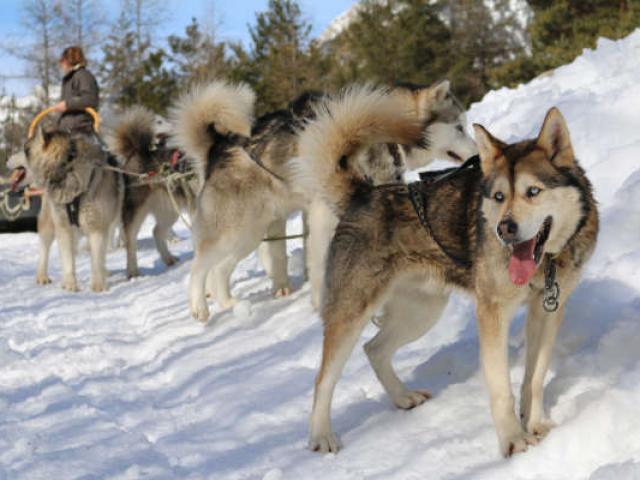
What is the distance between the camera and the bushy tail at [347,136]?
322 cm

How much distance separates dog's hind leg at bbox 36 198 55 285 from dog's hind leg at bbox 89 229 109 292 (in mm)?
907

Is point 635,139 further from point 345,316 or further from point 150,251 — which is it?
point 150,251

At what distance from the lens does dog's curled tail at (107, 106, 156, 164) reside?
8461 mm

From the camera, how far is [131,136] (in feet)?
28.3

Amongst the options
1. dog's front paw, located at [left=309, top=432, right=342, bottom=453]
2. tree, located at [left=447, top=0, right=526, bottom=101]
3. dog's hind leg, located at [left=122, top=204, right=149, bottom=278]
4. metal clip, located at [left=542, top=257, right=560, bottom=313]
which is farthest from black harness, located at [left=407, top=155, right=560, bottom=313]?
tree, located at [left=447, top=0, right=526, bottom=101]

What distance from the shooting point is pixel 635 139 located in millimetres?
5629

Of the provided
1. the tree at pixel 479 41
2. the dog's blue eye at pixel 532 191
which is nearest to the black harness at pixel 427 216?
the dog's blue eye at pixel 532 191

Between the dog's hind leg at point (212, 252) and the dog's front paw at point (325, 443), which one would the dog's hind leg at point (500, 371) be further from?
the dog's hind leg at point (212, 252)

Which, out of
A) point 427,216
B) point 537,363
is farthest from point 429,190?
point 537,363

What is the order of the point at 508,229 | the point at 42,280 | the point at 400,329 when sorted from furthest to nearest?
the point at 42,280 < the point at 400,329 < the point at 508,229

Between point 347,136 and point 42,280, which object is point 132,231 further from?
point 347,136

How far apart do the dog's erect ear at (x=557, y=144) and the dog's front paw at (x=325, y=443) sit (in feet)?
4.64

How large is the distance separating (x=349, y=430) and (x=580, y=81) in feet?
20.8

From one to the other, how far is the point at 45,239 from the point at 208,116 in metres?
3.87
